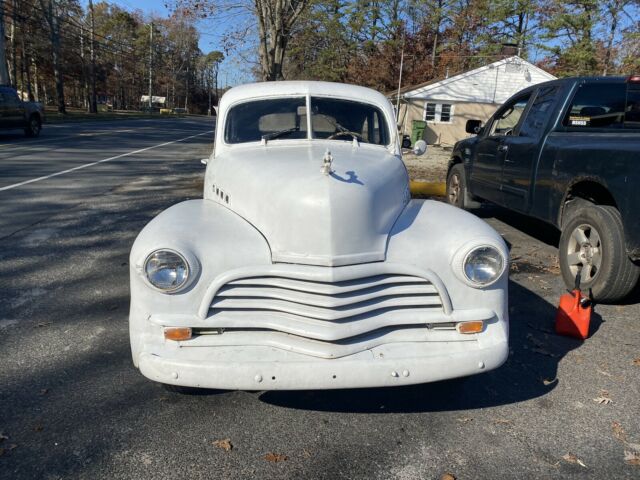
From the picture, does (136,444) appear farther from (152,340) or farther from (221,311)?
(221,311)

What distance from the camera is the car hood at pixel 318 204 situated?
104 inches

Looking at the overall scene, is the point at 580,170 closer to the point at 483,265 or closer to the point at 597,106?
the point at 597,106

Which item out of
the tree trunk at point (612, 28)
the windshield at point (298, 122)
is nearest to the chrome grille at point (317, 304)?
the windshield at point (298, 122)

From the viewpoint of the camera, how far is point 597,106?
5379 millimetres

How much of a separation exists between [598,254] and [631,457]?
7.76 ft

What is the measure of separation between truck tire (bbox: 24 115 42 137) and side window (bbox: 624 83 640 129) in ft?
63.9

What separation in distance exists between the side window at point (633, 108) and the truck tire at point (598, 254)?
1309 mm

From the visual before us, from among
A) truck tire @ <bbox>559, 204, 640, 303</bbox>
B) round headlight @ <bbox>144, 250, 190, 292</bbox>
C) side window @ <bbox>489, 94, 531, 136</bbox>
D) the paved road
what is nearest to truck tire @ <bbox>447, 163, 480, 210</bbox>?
side window @ <bbox>489, 94, 531, 136</bbox>

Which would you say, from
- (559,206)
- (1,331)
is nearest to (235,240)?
(1,331)

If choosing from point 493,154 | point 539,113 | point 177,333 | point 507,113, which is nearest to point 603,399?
point 177,333

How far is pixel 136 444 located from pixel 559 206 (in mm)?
4477

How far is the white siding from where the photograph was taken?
2927 centimetres

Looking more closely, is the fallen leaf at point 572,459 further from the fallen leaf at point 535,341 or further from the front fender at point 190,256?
the front fender at point 190,256

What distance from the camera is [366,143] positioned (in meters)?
4.42
